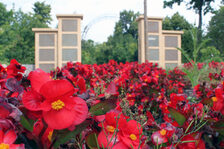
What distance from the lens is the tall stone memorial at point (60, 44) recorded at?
42.1 feet

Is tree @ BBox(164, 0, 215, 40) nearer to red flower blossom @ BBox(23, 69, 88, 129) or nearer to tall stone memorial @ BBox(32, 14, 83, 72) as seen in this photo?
tall stone memorial @ BBox(32, 14, 83, 72)

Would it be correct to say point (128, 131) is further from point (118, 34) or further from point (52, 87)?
point (118, 34)

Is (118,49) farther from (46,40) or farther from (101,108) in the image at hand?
(101,108)

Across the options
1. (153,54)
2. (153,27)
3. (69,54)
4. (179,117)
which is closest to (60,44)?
(69,54)

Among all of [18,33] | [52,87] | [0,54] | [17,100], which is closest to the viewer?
[52,87]

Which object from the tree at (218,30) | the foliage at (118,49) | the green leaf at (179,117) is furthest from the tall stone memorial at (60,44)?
the green leaf at (179,117)

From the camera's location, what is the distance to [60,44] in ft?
42.2

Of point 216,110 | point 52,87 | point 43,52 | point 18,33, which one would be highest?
point 18,33

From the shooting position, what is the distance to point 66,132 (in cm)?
39

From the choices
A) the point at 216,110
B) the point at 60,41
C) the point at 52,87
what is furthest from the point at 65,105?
the point at 60,41

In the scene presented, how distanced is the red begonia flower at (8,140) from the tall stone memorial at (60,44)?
12602 millimetres

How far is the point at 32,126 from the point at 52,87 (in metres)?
0.10

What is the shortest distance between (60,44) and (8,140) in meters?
12.9

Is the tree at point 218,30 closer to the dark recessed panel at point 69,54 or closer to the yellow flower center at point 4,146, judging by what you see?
the dark recessed panel at point 69,54
